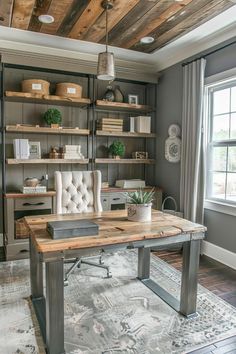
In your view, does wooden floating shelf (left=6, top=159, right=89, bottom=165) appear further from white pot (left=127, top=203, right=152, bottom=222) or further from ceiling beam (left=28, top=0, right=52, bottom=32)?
white pot (left=127, top=203, right=152, bottom=222)

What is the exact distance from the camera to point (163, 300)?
2344mm

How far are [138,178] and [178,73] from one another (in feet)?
5.60

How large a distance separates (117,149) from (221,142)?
1.43 metres

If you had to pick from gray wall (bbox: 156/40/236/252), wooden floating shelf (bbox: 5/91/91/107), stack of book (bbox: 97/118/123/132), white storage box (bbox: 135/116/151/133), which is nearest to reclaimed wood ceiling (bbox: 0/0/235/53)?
gray wall (bbox: 156/40/236/252)

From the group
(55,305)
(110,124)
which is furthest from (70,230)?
(110,124)

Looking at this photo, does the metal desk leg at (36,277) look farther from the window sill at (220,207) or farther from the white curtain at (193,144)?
the window sill at (220,207)

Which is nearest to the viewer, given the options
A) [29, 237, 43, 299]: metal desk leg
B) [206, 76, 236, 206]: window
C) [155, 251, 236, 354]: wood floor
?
[155, 251, 236, 354]: wood floor

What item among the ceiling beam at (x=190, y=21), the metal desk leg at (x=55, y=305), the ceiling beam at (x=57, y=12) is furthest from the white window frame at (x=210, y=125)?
the metal desk leg at (x=55, y=305)

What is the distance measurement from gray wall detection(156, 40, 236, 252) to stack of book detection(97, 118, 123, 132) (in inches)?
28.1

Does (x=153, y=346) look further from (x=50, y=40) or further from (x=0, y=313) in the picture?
(x=50, y=40)

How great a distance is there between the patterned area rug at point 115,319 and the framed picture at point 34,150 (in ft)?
5.13

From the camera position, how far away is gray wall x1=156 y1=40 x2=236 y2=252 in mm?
3102

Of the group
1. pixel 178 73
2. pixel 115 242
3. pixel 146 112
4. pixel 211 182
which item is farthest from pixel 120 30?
pixel 115 242

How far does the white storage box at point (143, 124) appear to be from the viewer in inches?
162
